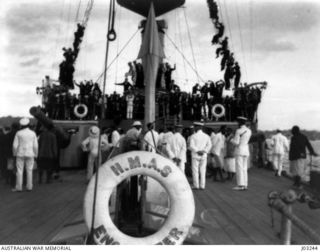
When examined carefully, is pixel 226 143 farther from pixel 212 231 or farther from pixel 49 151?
pixel 212 231

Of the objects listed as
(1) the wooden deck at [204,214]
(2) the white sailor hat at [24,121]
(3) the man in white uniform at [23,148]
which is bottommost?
(1) the wooden deck at [204,214]

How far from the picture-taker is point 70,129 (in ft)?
42.4

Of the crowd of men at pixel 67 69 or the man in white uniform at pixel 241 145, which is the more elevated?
the crowd of men at pixel 67 69

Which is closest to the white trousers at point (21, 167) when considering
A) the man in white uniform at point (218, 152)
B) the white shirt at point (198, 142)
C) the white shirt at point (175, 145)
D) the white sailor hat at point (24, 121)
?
the white sailor hat at point (24, 121)

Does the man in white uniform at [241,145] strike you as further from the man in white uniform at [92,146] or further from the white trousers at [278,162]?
the white trousers at [278,162]

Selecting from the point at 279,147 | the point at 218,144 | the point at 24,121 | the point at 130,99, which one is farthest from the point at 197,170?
the point at 130,99

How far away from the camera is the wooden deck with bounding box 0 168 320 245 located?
4164mm

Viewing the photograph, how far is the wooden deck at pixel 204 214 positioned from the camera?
4164 millimetres

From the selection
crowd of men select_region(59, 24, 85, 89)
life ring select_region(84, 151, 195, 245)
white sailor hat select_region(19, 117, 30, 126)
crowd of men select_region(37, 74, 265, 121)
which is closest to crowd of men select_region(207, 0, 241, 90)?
crowd of men select_region(37, 74, 265, 121)

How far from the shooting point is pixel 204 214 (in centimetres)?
534

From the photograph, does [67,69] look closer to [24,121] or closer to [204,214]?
[24,121]

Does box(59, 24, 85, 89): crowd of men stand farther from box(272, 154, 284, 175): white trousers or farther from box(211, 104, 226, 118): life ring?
box(272, 154, 284, 175): white trousers

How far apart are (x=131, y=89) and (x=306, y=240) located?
35.3 ft

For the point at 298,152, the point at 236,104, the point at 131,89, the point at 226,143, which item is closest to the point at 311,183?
the point at 298,152
